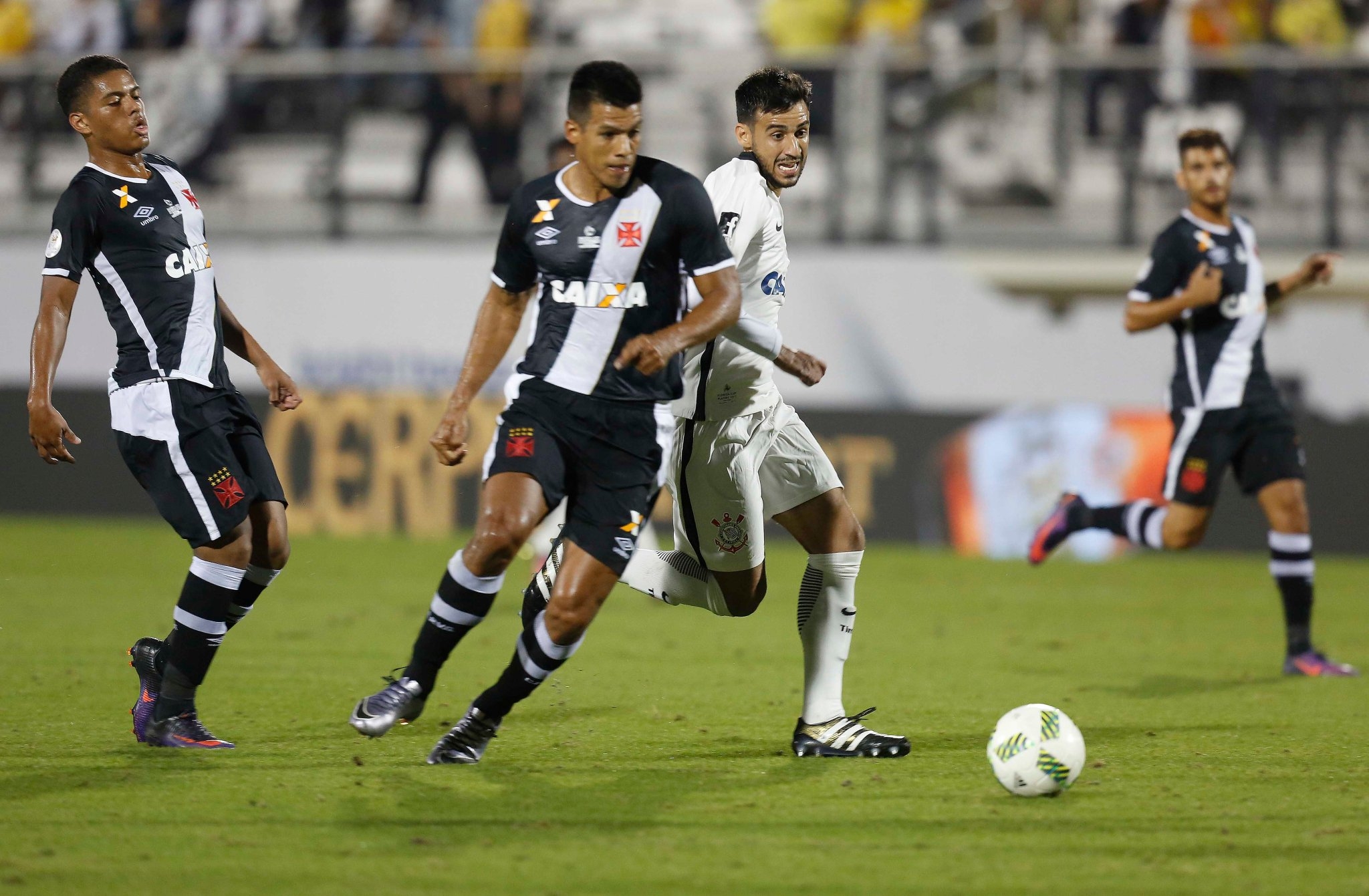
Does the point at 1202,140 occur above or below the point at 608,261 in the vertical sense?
above

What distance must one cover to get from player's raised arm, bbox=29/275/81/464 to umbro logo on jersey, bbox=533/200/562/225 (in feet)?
5.11

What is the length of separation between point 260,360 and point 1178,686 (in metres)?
4.29

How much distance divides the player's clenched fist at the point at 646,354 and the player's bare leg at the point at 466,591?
0.48m

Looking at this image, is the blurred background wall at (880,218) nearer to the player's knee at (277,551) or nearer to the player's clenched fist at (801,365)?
the player's clenched fist at (801,365)

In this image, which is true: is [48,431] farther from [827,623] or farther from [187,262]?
[827,623]

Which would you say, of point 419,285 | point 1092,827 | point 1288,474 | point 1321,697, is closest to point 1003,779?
point 1092,827

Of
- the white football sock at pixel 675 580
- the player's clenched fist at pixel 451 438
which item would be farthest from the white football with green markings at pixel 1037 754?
the player's clenched fist at pixel 451 438

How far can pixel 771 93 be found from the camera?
211 inches

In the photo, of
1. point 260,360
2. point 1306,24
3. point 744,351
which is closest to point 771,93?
point 744,351

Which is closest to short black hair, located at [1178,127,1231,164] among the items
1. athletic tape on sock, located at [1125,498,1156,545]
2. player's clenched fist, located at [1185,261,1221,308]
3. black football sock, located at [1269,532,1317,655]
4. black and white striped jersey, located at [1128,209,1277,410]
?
black and white striped jersey, located at [1128,209,1277,410]

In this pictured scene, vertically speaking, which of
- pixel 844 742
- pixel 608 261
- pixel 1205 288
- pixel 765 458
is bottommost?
pixel 844 742

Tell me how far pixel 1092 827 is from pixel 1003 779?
40 cm

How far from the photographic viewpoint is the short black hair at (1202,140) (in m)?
7.52

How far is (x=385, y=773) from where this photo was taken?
16.6 feet
